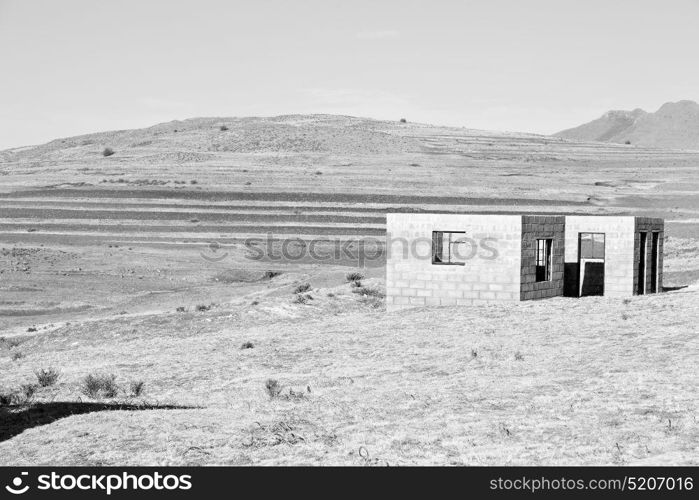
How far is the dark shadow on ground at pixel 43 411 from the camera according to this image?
12344mm

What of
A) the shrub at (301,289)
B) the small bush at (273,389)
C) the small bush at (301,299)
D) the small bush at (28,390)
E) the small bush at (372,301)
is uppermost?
the small bush at (273,389)

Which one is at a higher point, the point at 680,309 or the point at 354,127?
the point at 354,127

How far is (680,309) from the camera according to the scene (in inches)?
859

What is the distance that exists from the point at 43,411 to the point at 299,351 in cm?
748

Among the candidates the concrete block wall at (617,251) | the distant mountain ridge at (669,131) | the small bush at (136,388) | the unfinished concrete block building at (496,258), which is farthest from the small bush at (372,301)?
the distant mountain ridge at (669,131)

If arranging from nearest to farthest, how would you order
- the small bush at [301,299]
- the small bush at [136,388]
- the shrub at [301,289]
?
the small bush at [136,388] → the small bush at [301,299] → the shrub at [301,289]

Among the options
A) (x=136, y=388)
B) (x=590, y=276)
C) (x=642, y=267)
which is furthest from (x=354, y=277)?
(x=136, y=388)

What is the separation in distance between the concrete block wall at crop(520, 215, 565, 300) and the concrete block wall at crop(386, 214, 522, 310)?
1.08 feet

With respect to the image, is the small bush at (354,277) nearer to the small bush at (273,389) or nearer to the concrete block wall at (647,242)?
the concrete block wall at (647,242)

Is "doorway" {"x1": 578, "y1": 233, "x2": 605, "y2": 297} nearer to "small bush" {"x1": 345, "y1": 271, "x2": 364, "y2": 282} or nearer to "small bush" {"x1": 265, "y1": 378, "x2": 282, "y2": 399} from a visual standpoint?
"small bush" {"x1": 345, "y1": 271, "x2": 364, "y2": 282}

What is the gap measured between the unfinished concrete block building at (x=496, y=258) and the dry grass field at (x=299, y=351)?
85 centimetres
